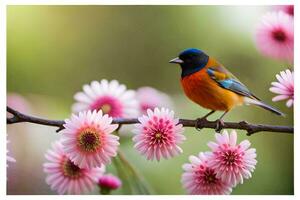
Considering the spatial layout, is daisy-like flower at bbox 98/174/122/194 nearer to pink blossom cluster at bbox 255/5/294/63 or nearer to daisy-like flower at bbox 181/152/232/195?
daisy-like flower at bbox 181/152/232/195

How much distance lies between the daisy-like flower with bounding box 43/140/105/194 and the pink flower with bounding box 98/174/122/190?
0.05ft

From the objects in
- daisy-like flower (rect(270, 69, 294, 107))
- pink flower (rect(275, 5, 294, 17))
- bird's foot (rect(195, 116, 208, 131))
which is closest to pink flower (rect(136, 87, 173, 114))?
bird's foot (rect(195, 116, 208, 131))

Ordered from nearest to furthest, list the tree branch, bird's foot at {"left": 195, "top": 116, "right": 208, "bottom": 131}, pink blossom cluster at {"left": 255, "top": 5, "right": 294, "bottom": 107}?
1. the tree branch
2. bird's foot at {"left": 195, "top": 116, "right": 208, "bottom": 131}
3. pink blossom cluster at {"left": 255, "top": 5, "right": 294, "bottom": 107}

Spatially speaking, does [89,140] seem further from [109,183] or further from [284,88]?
[284,88]

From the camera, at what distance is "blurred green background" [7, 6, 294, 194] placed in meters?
1.39

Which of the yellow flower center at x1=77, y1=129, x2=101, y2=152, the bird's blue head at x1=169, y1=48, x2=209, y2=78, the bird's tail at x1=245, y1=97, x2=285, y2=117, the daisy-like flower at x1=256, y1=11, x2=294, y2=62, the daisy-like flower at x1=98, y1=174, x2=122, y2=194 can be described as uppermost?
the daisy-like flower at x1=256, y1=11, x2=294, y2=62

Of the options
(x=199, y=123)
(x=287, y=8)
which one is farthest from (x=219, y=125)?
(x=287, y=8)

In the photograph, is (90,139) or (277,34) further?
(277,34)

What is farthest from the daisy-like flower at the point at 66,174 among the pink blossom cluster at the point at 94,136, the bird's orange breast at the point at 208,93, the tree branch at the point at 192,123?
the bird's orange breast at the point at 208,93

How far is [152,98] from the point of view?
1.39 metres

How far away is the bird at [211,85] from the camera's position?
129 centimetres

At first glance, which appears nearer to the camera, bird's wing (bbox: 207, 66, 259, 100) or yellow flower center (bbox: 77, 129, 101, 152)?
yellow flower center (bbox: 77, 129, 101, 152)

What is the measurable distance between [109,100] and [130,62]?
18 cm
